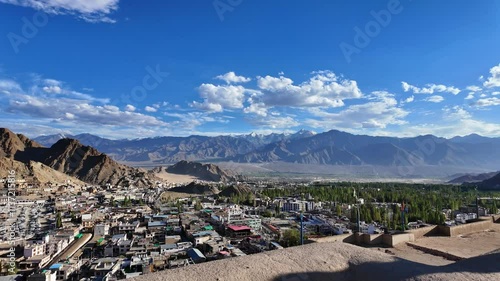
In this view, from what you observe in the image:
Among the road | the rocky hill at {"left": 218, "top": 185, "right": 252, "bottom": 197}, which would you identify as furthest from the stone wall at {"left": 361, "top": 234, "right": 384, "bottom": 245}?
the rocky hill at {"left": 218, "top": 185, "right": 252, "bottom": 197}

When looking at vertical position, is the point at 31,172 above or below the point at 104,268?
above

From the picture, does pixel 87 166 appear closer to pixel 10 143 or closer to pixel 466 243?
pixel 10 143

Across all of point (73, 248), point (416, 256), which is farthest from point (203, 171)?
point (416, 256)

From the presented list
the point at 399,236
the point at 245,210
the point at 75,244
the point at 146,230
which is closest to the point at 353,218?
the point at 245,210

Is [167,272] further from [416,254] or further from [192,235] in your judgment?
[192,235]

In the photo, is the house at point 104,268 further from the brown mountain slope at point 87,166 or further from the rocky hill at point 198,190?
the brown mountain slope at point 87,166

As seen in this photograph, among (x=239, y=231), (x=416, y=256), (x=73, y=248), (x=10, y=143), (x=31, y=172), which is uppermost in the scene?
(x=10, y=143)

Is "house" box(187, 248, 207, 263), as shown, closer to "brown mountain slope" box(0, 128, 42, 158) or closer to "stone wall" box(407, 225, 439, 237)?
"stone wall" box(407, 225, 439, 237)
